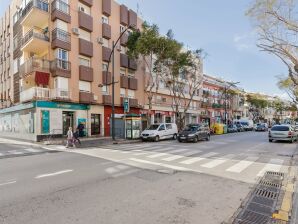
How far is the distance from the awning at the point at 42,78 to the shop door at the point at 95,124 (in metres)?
6.04

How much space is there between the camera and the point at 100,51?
28875mm

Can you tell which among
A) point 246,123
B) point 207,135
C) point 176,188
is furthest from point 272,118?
point 176,188

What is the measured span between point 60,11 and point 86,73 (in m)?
6.25

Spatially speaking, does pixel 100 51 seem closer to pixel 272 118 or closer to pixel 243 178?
pixel 243 178

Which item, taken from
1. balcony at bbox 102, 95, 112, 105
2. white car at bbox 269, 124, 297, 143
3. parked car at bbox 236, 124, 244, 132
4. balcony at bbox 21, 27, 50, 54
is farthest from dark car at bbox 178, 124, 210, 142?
parked car at bbox 236, 124, 244, 132

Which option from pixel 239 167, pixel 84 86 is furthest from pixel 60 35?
pixel 239 167

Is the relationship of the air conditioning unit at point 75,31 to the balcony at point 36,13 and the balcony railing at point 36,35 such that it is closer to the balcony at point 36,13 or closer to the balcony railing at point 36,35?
the balcony railing at point 36,35

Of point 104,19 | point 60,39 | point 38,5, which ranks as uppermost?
point 104,19

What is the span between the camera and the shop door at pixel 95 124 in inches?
1097

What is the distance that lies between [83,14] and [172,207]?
1008 inches

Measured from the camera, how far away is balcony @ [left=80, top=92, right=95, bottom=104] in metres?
25.9

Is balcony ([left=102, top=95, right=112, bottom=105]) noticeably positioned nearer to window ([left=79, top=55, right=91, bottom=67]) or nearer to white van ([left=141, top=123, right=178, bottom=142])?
window ([left=79, top=55, right=91, bottom=67])

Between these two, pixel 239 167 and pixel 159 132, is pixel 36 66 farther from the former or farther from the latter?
pixel 239 167

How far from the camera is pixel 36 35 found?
23.8 metres
